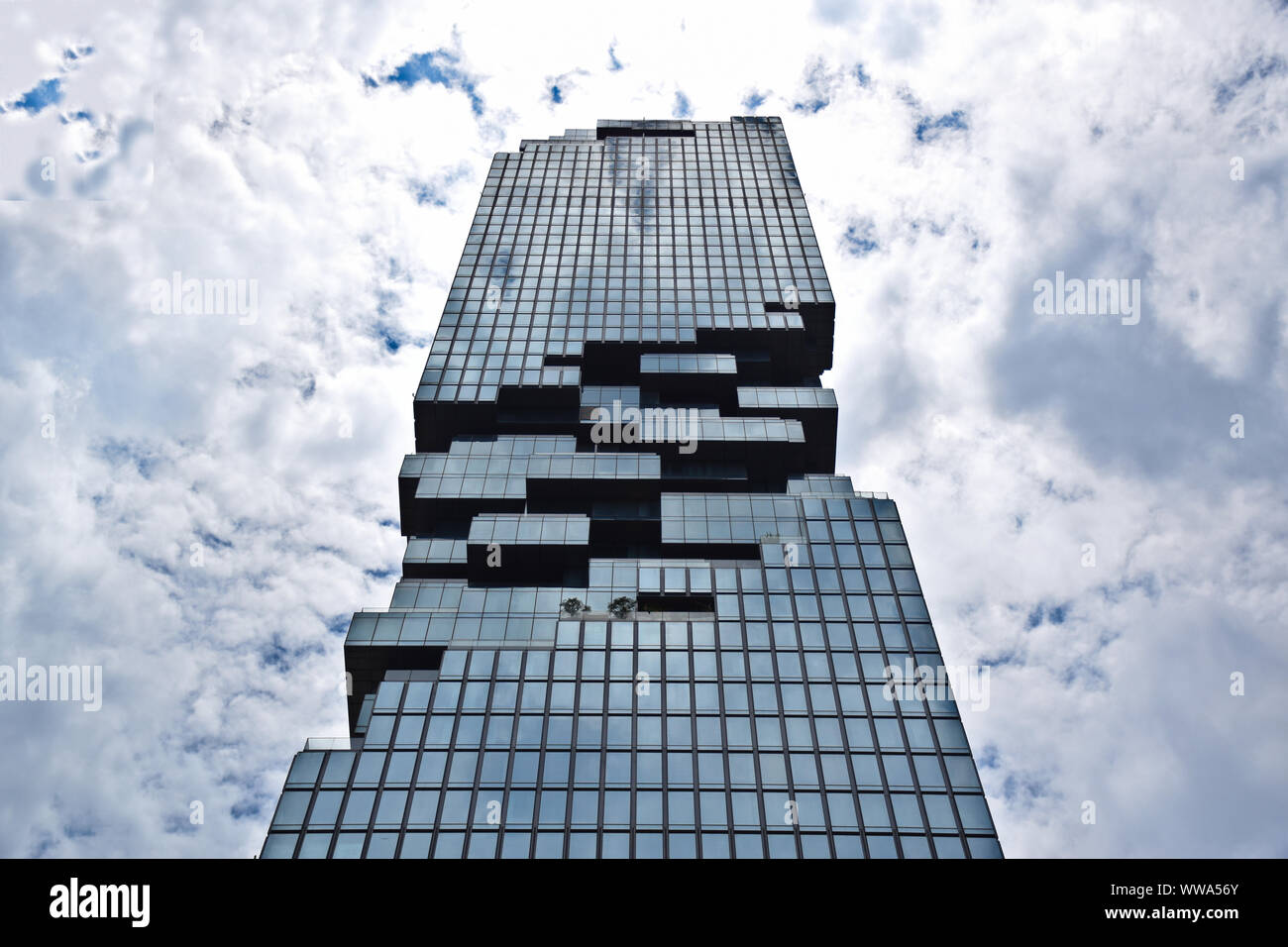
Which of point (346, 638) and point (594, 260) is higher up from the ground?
point (594, 260)

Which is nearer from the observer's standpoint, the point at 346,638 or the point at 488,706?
the point at 488,706

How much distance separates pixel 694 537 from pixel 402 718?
72.0ft

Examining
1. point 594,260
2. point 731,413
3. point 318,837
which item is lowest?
point 318,837

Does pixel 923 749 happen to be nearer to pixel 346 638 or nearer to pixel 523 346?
pixel 346 638

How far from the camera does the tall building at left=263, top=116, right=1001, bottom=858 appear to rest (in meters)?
43.6

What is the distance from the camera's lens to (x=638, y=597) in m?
57.7

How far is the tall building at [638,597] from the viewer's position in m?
43.6

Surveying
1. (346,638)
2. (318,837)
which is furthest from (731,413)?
(318,837)

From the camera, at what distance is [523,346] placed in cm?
7981
